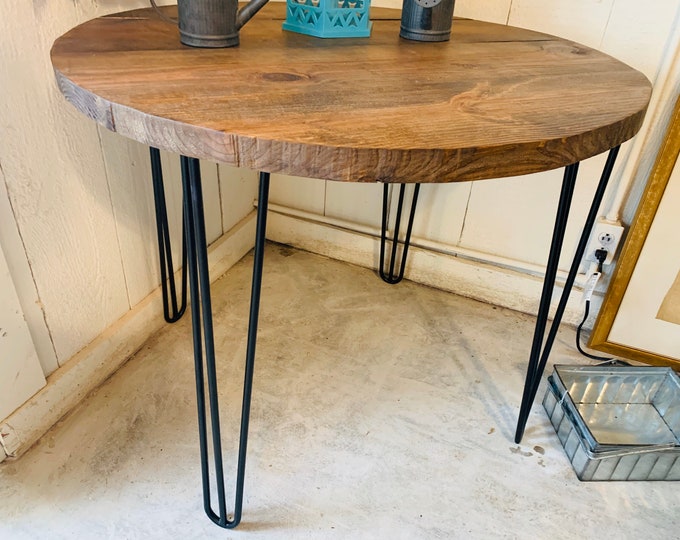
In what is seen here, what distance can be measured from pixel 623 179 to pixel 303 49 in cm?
78

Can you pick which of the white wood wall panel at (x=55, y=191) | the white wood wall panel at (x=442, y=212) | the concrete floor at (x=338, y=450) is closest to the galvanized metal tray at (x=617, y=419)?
the concrete floor at (x=338, y=450)

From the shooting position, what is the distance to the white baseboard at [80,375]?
96 centimetres

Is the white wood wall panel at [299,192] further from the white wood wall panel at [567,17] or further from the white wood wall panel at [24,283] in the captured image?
the white wood wall panel at [24,283]

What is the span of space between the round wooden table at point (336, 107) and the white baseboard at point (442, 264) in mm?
508

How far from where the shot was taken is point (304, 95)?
62 centimetres

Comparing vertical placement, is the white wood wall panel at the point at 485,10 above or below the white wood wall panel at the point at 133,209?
above

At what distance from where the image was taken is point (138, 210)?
44.2 inches

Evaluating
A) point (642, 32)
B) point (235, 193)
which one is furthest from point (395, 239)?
point (642, 32)

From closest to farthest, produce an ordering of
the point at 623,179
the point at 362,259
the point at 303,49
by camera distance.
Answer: the point at 303,49 < the point at 623,179 < the point at 362,259

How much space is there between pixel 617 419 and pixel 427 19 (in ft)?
2.84

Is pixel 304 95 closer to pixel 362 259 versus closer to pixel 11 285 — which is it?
pixel 11 285

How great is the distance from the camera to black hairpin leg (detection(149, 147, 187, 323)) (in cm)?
103

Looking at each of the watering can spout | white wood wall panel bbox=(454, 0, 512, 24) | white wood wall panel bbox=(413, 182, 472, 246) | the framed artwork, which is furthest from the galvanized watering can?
the framed artwork

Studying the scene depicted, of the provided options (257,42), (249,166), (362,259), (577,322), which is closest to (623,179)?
(577,322)
